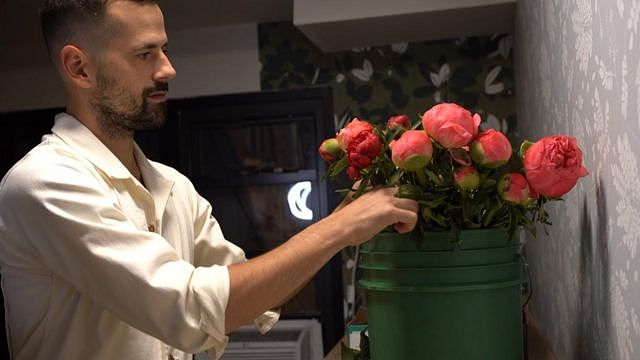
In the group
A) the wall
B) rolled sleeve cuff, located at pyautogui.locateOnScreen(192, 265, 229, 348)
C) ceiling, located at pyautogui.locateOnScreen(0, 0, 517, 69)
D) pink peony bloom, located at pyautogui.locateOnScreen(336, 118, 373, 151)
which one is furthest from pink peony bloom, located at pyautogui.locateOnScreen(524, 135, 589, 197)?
the wall

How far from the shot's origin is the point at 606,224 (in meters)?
0.89

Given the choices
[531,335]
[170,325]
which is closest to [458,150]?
[170,325]

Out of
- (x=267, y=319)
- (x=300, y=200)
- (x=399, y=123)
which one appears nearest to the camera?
(x=399, y=123)

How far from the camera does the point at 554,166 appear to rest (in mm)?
893

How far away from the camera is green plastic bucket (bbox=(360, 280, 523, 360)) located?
942 millimetres

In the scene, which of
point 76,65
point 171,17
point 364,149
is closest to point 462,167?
point 364,149

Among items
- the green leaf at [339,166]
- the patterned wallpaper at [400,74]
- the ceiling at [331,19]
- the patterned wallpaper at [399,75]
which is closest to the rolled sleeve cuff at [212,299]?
the green leaf at [339,166]

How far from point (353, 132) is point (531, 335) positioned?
3.20 feet

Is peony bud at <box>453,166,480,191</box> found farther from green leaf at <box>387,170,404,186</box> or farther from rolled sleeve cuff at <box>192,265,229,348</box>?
rolled sleeve cuff at <box>192,265,229,348</box>

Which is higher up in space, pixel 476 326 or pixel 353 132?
pixel 353 132

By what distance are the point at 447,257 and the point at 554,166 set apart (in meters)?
0.18

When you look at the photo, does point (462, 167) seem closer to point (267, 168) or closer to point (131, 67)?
point (131, 67)

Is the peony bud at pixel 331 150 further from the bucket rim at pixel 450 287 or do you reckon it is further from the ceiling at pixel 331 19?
the ceiling at pixel 331 19

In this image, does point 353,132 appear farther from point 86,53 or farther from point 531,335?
point 531,335
